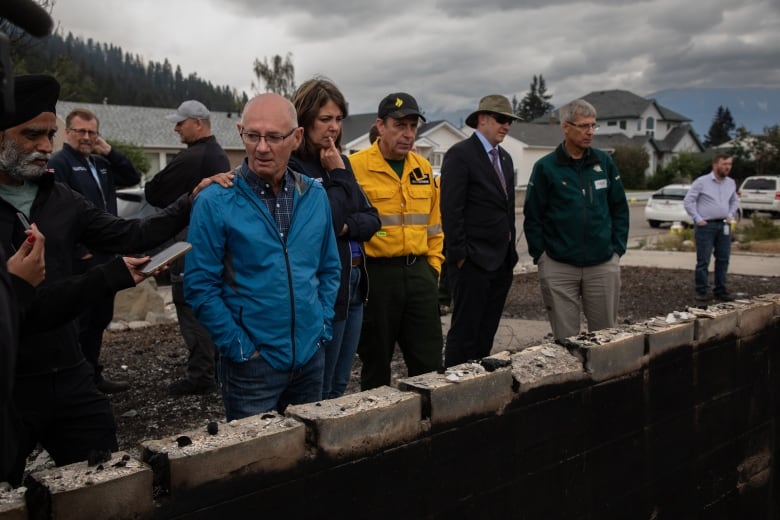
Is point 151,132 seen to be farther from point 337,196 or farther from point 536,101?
point 536,101

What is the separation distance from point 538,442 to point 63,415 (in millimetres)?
1851

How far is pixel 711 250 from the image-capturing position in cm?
971

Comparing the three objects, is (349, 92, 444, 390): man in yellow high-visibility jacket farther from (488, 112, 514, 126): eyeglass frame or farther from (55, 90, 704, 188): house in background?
(55, 90, 704, 188): house in background

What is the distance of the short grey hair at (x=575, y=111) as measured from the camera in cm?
526

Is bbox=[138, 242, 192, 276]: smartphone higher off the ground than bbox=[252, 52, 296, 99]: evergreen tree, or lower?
lower

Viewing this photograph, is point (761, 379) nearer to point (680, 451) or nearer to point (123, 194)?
point (680, 451)

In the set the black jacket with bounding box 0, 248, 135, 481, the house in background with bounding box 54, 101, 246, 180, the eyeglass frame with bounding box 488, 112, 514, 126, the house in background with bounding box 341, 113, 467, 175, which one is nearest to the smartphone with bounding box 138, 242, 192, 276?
the black jacket with bounding box 0, 248, 135, 481

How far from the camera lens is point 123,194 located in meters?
11.9

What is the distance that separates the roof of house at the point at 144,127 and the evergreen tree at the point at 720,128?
81.8 meters

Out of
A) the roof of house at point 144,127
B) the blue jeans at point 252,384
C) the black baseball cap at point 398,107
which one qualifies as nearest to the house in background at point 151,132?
the roof of house at point 144,127

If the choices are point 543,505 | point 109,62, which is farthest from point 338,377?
point 109,62

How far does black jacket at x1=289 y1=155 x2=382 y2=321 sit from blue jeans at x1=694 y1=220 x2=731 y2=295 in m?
7.17

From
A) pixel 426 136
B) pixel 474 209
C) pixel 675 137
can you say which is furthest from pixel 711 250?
pixel 675 137

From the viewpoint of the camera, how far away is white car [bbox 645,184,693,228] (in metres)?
24.0
